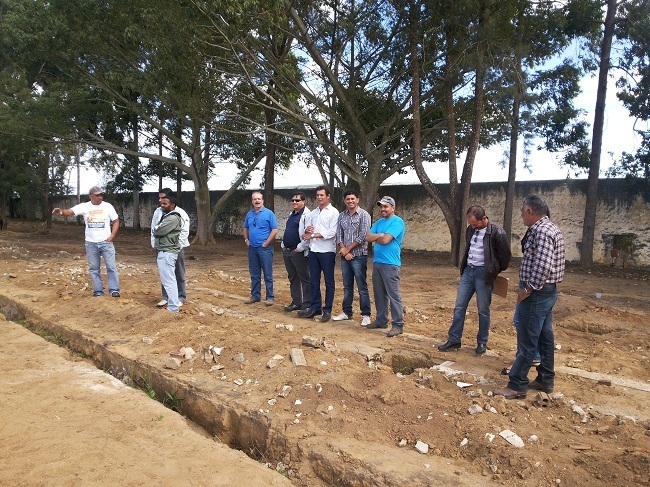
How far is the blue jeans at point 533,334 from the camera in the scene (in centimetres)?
407

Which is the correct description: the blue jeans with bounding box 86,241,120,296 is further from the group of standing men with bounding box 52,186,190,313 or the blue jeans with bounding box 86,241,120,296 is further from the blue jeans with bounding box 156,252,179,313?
the blue jeans with bounding box 156,252,179,313

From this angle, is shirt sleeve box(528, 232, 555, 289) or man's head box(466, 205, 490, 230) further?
man's head box(466, 205, 490, 230)

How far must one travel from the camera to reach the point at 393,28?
13.1 metres

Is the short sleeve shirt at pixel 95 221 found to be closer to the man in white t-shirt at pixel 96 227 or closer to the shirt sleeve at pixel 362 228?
the man in white t-shirt at pixel 96 227

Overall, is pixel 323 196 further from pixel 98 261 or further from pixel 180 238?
pixel 98 261

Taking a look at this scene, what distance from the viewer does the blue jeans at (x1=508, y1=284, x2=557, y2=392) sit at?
4070 mm

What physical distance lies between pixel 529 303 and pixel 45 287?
793cm

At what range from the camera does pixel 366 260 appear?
6.27m

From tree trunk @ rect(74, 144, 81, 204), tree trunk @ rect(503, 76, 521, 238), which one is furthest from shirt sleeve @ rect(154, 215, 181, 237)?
tree trunk @ rect(74, 144, 81, 204)

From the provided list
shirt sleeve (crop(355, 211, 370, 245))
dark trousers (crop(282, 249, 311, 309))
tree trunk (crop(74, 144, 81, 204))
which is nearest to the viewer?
shirt sleeve (crop(355, 211, 370, 245))

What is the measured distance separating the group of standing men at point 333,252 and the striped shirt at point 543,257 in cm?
184

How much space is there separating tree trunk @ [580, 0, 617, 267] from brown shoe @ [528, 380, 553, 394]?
417 inches

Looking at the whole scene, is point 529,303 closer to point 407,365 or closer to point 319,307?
point 407,365

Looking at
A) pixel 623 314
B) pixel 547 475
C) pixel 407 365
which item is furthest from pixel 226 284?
pixel 547 475
